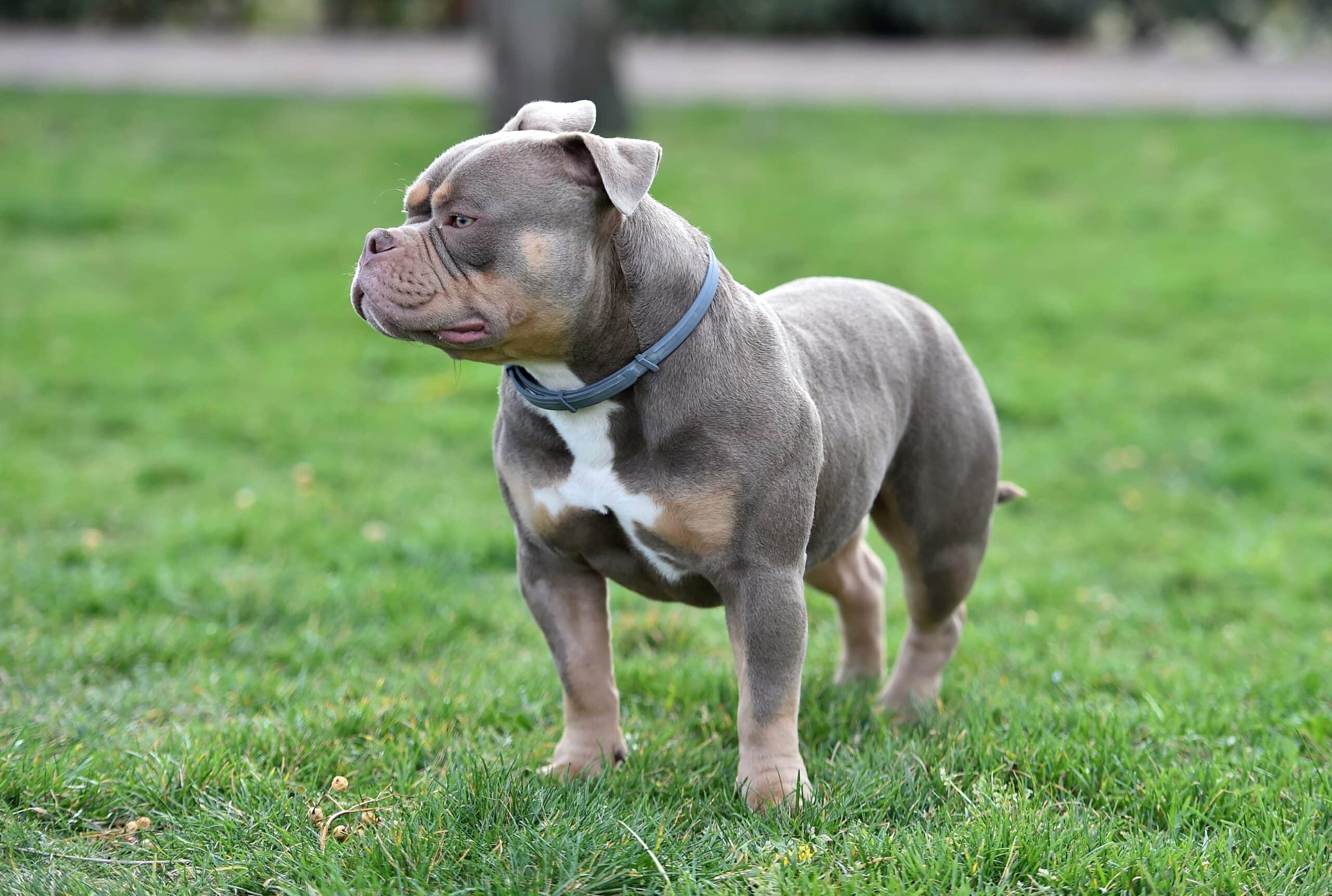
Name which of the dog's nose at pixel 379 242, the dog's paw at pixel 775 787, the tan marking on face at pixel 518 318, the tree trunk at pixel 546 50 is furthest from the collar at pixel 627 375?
the tree trunk at pixel 546 50

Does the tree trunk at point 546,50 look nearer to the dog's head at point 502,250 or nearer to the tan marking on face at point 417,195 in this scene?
the tan marking on face at point 417,195

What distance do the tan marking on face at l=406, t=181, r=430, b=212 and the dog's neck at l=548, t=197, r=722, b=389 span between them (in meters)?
0.49

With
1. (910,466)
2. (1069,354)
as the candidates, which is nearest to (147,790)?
(910,466)

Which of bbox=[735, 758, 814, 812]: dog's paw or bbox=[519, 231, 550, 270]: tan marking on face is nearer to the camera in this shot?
bbox=[519, 231, 550, 270]: tan marking on face

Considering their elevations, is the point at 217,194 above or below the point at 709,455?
below

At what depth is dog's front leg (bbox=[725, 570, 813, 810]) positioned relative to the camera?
3.54 metres

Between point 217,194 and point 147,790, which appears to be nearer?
point 147,790

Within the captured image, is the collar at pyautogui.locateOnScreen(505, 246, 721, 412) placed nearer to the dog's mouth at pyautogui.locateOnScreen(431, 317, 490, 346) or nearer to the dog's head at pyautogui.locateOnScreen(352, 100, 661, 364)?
the dog's head at pyautogui.locateOnScreen(352, 100, 661, 364)

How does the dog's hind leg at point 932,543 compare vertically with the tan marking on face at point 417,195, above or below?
below

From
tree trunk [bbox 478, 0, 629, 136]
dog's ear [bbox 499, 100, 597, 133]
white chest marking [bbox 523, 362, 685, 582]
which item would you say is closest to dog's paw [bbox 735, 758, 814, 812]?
white chest marking [bbox 523, 362, 685, 582]

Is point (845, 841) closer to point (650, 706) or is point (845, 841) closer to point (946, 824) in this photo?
point (946, 824)

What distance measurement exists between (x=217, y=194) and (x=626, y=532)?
1008 cm

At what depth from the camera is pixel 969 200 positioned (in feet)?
40.3

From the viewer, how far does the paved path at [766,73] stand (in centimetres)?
1582
